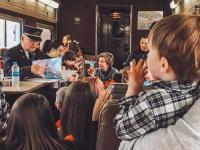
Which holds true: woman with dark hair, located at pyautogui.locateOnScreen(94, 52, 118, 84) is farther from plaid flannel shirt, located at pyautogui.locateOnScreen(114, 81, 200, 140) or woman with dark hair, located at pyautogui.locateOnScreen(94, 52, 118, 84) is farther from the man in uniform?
plaid flannel shirt, located at pyautogui.locateOnScreen(114, 81, 200, 140)

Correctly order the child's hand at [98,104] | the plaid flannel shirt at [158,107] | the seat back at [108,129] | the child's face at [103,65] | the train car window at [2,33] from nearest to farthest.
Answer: the plaid flannel shirt at [158,107] → the seat back at [108,129] → the child's hand at [98,104] → the child's face at [103,65] → the train car window at [2,33]

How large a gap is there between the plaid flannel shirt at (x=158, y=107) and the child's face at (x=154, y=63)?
3 centimetres

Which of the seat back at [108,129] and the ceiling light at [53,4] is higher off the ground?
the ceiling light at [53,4]

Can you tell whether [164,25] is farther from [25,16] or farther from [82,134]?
[25,16]

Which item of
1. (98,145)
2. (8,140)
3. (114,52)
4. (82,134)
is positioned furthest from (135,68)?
(114,52)

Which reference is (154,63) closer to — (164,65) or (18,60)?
(164,65)

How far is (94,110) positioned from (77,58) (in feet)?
13.3

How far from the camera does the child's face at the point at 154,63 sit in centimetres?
103

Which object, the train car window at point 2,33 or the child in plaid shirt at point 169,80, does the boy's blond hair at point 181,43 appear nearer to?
the child in plaid shirt at point 169,80

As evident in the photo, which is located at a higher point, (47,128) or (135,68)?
(135,68)

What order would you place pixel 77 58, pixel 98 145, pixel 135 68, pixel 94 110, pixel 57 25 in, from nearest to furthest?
pixel 135 68 < pixel 98 145 < pixel 94 110 < pixel 77 58 < pixel 57 25

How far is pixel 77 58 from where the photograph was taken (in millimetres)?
5836

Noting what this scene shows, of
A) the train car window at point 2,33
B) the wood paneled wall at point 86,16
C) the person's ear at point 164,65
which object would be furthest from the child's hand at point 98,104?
the wood paneled wall at point 86,16

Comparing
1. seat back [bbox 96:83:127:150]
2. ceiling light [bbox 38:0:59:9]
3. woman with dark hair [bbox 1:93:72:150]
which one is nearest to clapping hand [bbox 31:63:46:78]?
woman with dark hair [bbox 1:93:72:150]
